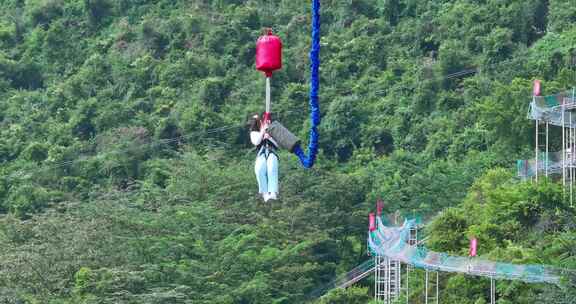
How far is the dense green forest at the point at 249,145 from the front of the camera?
41.0 metres

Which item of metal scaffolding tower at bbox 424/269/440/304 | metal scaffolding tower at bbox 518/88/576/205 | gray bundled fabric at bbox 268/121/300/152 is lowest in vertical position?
metal scaffolding tower at bbox 424/269/440/304

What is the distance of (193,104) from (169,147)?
4.90 feet

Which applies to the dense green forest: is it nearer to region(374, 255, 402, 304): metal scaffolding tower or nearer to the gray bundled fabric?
region(374, 255, 402, 304): metal scaffolding tower

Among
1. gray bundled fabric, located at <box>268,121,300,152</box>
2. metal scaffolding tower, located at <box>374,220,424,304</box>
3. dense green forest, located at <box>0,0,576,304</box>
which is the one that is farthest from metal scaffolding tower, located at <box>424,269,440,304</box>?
gray bundled fabric, located at <box>268,121,300,152</box>

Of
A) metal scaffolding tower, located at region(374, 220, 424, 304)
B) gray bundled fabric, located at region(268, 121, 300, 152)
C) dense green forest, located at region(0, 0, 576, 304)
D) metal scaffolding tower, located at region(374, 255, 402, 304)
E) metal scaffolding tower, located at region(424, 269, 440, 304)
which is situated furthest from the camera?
dense green forest, located at region(0, 0, 576, 304)

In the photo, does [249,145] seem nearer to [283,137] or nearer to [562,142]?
[562,142]

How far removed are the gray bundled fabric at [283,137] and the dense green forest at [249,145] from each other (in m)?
12.4

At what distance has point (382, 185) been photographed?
4688cm

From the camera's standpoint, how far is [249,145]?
53.1 metres

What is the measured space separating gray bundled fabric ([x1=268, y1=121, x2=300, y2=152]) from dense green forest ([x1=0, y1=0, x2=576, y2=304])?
12394 millimetres

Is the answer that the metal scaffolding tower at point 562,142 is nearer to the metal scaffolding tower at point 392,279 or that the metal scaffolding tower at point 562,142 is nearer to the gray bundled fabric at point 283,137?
the metal scaffolding tower at point 392,279

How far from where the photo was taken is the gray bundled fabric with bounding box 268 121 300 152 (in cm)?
2162

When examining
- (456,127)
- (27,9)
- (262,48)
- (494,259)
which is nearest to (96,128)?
(27,9)

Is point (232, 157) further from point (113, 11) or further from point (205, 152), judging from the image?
point (113, 11)
